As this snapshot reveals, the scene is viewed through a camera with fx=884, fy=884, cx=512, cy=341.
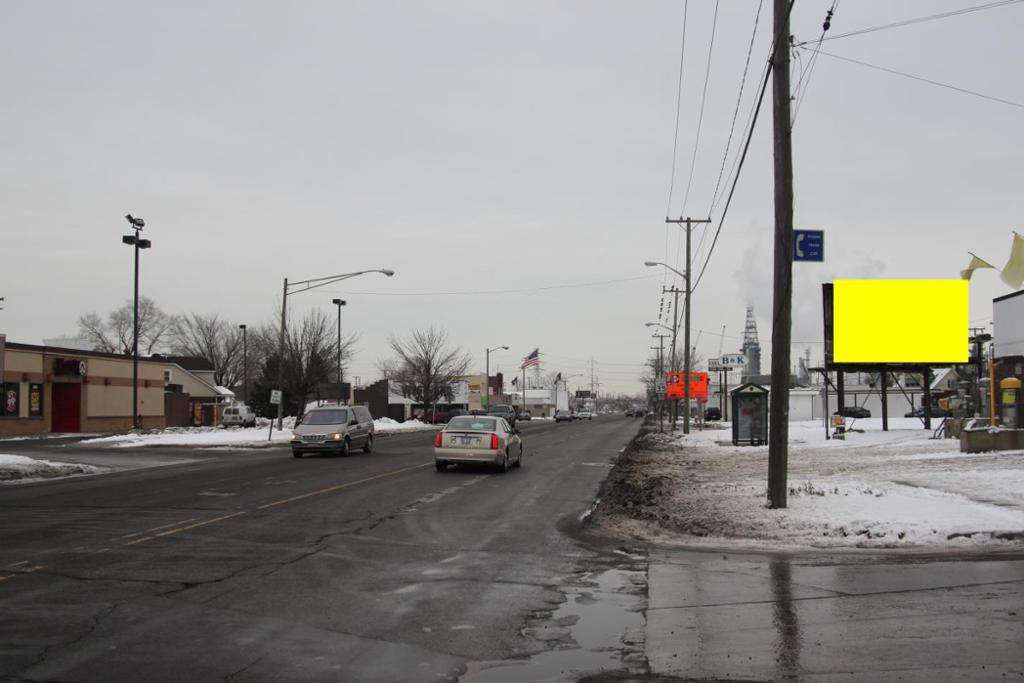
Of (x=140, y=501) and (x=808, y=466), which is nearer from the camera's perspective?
(x=140, y=501)

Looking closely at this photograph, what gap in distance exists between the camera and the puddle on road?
5751 millimetres

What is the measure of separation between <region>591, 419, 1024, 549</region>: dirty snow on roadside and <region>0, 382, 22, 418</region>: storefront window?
3962 centimetres

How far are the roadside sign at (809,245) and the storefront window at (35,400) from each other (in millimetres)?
48876

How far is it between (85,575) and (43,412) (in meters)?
48.5

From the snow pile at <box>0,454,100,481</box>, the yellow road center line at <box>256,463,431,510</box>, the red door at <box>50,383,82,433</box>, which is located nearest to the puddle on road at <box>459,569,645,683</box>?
the yellow road center line at <box>256,463,431,510</box>

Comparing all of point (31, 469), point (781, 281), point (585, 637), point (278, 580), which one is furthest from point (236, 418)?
point (585, 637)

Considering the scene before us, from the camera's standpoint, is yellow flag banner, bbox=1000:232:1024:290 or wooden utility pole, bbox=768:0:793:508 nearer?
wooden utility pole, bbox=768:0:793:508

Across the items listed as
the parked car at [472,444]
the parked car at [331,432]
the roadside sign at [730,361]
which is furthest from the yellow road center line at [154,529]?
the roadside sign at [730,361]

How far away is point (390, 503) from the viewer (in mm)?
15195

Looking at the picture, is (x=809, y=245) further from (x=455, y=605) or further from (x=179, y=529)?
(x=179, y=529)

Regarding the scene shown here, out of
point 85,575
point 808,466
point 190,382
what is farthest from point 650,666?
point 190,382

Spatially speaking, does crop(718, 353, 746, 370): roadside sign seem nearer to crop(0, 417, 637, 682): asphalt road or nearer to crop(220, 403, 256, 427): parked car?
crop(220, 403, 256, 427): parked car

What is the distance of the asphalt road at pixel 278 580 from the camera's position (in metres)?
5.97

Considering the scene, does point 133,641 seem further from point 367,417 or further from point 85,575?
point 367,417
